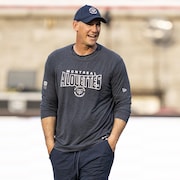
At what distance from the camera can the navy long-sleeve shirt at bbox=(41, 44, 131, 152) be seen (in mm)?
3354

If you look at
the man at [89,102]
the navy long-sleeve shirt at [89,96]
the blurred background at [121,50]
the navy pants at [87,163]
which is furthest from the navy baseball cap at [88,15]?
the blurred background at [121,50]

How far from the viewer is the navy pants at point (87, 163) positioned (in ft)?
11.0

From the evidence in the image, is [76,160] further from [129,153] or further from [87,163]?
[129,153]

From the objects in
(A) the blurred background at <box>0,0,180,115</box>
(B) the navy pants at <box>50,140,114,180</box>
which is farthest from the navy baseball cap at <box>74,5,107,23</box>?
(A) the blurred background at <box>0,0,180,115</box>

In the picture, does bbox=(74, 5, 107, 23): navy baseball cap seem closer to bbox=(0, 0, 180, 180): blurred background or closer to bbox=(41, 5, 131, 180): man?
bbox=(41, 5, 131, 180): man

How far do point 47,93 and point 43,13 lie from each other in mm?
6415

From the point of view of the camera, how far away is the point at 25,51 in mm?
11219

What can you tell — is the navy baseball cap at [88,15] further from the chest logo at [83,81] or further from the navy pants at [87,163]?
the navy pants at [87,163]

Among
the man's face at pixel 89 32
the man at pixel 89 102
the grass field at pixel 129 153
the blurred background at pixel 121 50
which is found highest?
the man's face at pixel 89 32

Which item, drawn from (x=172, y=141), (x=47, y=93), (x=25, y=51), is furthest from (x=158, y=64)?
(x=47, y=93)

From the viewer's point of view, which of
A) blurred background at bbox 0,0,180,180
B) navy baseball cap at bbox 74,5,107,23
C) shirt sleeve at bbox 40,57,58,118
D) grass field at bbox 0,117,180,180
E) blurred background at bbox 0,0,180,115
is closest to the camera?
navy baseball cap at bbox 74,5,107,23
